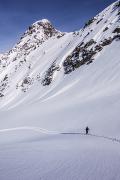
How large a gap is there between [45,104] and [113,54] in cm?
1995

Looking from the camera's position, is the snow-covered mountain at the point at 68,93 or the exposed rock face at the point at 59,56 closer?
the snow-covered mountain at the point at 68,93

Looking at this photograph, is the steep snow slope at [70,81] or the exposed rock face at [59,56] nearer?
the steep snow slope at [70,81]

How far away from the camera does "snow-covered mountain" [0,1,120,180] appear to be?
23.6m

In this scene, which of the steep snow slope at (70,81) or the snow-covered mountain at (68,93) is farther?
the steep snow slope at (70,81)

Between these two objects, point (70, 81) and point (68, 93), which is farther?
point (70, 81)

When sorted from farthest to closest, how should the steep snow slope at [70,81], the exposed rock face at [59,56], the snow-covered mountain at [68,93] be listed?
the exposed rock face at [59,56] → the steep snow slope at [70,81] → the snow-covered mountain at [68,93]

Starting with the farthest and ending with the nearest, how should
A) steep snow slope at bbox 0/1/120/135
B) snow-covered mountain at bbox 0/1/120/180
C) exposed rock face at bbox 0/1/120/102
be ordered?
1. exposed rock face at bbox 0/1/120/102
2. steep snow slope at bbox 0/1/120/135
3. snow-covered mountain at bbox 0/1/120/180

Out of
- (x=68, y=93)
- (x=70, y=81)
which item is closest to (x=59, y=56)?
(x=70, y=81)

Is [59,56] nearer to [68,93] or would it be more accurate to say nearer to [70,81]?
[70,81]

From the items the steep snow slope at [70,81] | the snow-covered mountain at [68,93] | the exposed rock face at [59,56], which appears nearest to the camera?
the snow-covered mountain at [68,93]

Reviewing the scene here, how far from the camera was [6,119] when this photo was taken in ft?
210

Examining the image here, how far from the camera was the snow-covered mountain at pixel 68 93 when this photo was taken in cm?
2365

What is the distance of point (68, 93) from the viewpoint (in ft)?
213

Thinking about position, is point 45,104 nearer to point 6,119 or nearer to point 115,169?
point 6,119
